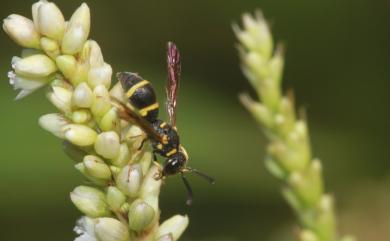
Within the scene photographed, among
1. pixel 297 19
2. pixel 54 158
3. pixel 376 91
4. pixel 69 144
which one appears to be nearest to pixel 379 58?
pixel 376 91

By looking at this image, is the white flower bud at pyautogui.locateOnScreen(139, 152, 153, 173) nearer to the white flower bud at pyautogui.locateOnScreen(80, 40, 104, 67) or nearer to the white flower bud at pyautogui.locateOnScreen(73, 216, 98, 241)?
the white flower bud at pyautogui.locateOnScreen(73, 216, 98, 241)

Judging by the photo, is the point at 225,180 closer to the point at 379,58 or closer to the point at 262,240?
the point at 262,240

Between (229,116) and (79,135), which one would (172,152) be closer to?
(79,135)

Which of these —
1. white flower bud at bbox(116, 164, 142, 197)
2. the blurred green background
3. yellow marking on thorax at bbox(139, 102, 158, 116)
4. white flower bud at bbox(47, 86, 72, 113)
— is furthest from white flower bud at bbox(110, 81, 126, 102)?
the blurred green background

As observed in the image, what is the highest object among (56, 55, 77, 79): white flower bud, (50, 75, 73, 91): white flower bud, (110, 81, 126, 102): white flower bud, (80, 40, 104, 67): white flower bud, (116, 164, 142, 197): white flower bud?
(110, 81, 126, 102): white flower bud

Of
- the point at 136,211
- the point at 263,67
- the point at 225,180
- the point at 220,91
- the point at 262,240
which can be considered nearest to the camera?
the point at 136,211

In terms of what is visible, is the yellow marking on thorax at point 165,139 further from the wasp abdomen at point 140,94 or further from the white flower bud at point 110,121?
the white flower bud at point 110,121

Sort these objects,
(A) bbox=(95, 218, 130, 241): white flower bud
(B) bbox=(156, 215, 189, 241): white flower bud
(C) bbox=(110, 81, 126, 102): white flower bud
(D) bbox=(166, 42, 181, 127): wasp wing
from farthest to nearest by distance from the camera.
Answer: (D) bbox=(166, 42, 181, 127): wasp wing, (C) bbox=(110, 81, 126, 102): white flower bud, (B) bbox=(156, 215, 189, 241): white flower bud, (A) bbox=(95, 218, 130, 241): white flower bud
